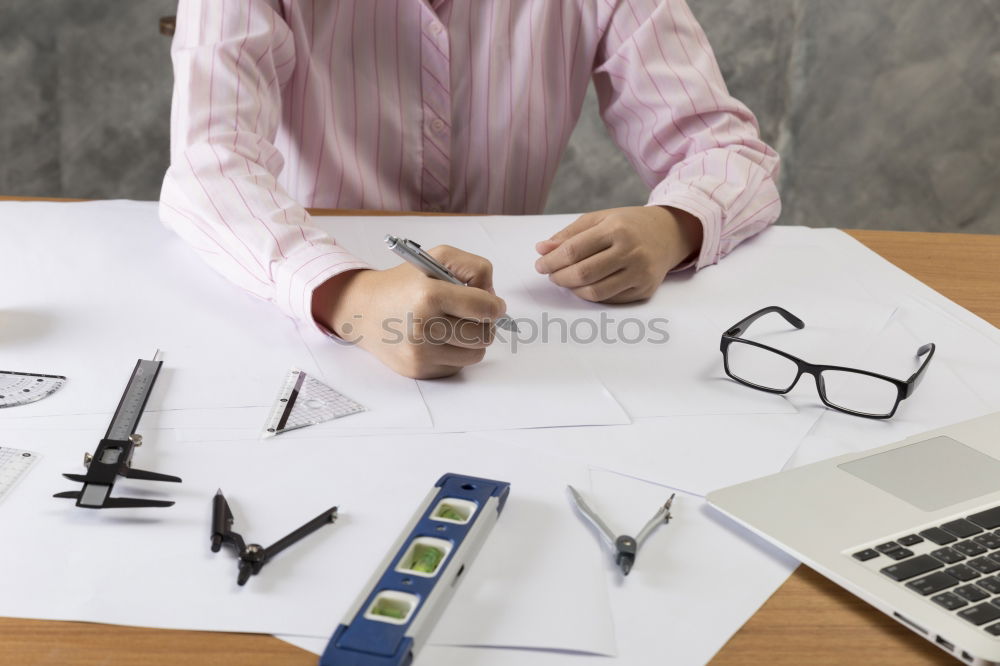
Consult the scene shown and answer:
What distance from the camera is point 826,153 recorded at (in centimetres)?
266

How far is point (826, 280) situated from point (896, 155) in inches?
71.7

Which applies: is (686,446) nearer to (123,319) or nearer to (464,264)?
(464,264)

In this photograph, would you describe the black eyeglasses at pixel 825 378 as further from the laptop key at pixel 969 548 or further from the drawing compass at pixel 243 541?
the drawing compass at pixel 243 541

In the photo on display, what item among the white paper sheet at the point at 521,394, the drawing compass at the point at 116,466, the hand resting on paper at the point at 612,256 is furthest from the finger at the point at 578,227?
the drawing compass at the point at 116,466

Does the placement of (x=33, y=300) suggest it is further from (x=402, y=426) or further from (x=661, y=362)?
(x=661, y=362)

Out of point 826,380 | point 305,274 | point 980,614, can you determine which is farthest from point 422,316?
point 980,614

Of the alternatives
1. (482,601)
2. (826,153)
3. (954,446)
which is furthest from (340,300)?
(826,153)

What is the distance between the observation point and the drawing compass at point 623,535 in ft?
1.81

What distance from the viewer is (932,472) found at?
650 mm

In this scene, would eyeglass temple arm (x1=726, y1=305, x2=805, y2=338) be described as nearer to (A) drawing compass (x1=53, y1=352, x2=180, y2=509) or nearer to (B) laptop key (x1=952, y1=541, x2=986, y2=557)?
(B) laptop key (x1=952, y1=541, x2=986, y2=557)

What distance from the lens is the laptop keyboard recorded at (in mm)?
504

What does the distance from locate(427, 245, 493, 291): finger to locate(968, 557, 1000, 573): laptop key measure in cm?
45

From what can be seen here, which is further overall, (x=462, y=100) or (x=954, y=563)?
(x=462, y=100)

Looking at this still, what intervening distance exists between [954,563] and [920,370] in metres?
0.28
